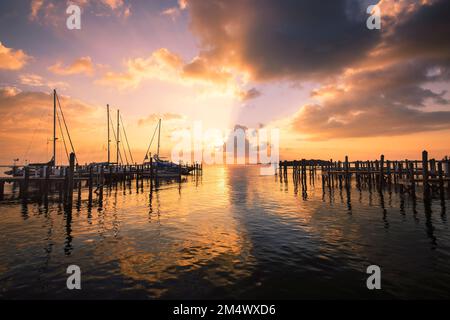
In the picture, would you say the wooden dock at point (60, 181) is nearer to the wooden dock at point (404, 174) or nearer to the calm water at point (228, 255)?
the calm water at point (228, 255)

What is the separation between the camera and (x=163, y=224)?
1471 cm

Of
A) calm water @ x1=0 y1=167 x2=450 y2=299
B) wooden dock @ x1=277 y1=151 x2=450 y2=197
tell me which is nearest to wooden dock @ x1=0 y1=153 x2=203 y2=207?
calm water @ x1=0 y1=167 x2=450 y2=299

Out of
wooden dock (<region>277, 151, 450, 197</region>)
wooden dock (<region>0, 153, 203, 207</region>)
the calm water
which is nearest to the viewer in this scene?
the calm water

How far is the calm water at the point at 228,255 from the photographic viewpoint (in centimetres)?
663

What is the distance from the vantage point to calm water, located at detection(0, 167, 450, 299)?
261 inches

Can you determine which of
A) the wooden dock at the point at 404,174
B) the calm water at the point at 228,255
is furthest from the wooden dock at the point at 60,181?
the wooden dock at the point at 404,174

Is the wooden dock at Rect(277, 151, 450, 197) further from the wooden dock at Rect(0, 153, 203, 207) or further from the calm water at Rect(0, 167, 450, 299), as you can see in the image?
the wooden dock at Rect(0, 153, 203, 207)

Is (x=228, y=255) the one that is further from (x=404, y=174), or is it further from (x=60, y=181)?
(x=404, y=174)
